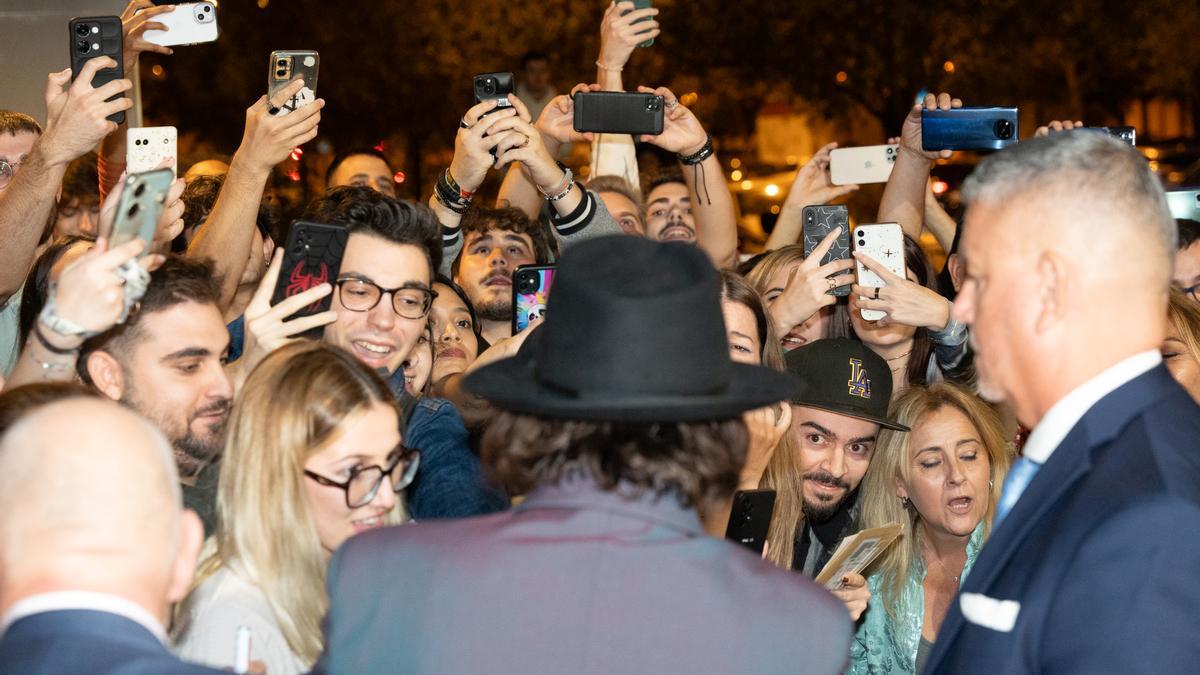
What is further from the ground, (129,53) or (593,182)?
(129,53)

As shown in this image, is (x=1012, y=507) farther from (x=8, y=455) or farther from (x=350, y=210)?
(x=350, y=210)

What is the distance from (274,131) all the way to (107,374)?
4.11 ft

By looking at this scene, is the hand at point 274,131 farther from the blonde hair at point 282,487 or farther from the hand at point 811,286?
the hand at point 811,286

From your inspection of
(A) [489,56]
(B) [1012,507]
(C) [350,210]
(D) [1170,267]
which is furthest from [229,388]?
(A) [489,56]

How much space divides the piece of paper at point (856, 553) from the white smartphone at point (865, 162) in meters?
Result: 2.82

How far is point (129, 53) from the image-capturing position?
5242mm

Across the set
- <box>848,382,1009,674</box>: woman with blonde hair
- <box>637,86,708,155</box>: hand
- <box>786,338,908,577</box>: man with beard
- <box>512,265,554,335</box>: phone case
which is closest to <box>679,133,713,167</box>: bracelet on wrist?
<box>637,86,708,155</box>: hand

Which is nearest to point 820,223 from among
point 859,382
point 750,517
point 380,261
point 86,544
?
point 859,382

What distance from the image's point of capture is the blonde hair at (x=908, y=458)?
488 centimetres

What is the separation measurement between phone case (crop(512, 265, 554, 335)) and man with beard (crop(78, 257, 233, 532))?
4.77 feet

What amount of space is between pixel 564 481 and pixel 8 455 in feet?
2.96

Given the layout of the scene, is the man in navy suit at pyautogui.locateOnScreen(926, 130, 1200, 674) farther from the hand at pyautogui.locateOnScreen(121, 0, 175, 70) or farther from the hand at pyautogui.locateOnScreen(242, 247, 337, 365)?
the hand at pyautogui.locateOnScreen(121, 0, 175, 70)

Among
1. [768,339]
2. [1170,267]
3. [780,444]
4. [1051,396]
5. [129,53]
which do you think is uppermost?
[129,53]

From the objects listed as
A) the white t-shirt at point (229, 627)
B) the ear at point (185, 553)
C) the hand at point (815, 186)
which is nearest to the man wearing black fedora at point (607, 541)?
the ear at point (185, 553)
